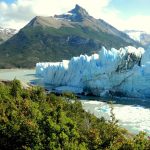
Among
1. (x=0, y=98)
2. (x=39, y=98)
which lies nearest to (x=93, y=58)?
(x=39, y=98)

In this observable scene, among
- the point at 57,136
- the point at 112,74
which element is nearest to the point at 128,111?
the point at 112,74

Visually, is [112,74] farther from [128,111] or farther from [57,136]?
[57,136]

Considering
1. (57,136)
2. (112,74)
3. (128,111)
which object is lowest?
(128,111)

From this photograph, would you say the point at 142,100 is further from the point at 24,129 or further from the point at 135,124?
the point at 24,129

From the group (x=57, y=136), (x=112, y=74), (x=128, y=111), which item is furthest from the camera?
(x=112, y=74)

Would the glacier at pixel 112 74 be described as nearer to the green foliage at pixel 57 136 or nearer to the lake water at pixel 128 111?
the lake water at pixel 128 111

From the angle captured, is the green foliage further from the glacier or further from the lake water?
the glacier

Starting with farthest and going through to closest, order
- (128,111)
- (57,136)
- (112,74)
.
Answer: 1. (112,74)
2. (128,111)
3. (57,136)

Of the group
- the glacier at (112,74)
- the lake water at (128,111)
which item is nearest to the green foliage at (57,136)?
the lake water at (128,111)
